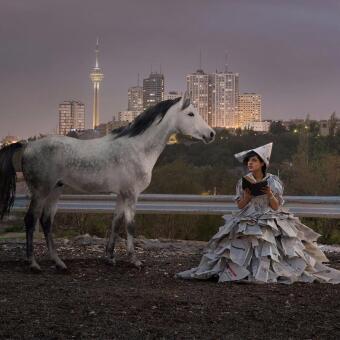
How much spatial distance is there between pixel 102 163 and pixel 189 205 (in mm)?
3628

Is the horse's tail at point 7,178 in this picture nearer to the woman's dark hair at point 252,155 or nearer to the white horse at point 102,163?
the white horse at point 102,163

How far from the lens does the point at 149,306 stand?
5.50m

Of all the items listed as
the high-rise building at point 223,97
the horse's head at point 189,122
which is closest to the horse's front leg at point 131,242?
the horse's head at point 189,122

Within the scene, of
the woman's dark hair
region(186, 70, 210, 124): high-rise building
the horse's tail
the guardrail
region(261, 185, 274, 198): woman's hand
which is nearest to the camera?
region(261, 185, 274, 198): woman's hand

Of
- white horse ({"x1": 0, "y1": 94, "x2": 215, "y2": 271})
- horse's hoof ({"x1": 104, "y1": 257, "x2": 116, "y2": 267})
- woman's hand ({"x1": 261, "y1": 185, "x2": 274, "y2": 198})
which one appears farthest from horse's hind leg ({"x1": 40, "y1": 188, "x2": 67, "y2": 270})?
woman's hand ({"x1": 261, "y1": 185, "x2": 274, "y2": 198})

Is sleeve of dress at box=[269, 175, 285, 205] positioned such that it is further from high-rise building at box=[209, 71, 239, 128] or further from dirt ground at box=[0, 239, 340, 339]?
high-rise building at box=[209, 71, 239, 128]

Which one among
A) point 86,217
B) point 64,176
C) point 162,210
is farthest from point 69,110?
point 64,176

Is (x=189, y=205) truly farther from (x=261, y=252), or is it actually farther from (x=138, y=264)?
(x=261, y=252)

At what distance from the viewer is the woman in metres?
7.10

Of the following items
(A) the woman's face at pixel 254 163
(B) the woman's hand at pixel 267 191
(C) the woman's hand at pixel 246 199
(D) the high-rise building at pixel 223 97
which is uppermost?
(D) the high-rise building at pixel 223 97

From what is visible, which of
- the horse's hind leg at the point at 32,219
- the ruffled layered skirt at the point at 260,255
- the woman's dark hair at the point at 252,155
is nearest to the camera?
the ruffled layered skirt at the point at 260,255

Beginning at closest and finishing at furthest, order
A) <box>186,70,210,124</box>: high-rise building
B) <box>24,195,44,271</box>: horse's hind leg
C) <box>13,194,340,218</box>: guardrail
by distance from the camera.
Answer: <box>24,195,44,271</box>: horse's hind leg, <box>13,194,340,218</box>: guardrail, <box>186,70,210,124</box>: high-rise building

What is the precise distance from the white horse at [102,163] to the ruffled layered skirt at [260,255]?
121 cm

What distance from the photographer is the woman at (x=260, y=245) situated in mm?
7098
